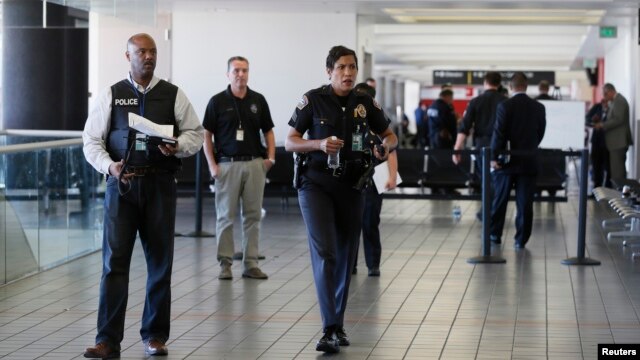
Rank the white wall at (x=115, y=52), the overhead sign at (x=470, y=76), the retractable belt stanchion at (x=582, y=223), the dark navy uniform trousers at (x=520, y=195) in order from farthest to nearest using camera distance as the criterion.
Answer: the overhead sign at (x=470, y=76), the white wall at (x=115, y=52), the dark navy uniform trousers at (x=520, y=195), the retractable belt stanchion at (x=582, y=223)

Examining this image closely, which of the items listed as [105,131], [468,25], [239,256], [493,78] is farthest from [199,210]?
[468,25]

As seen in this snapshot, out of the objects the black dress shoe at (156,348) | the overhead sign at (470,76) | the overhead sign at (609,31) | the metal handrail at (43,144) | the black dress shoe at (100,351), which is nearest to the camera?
the black dress shoe at (100,351)

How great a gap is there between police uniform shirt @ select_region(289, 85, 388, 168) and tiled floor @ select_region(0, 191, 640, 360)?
3.73ft

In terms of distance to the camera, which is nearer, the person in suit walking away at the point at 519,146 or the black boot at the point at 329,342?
the black boot at the point at 329,342

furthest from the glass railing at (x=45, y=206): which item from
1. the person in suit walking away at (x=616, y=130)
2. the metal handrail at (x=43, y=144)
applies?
the person in suit walking away at (x=616, y=130)

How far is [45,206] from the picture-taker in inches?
400

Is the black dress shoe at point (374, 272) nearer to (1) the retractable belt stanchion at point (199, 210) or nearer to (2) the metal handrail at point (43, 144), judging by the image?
(2) the metal handrail at point (43, 144)

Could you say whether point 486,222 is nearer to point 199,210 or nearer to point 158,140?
point 199,210

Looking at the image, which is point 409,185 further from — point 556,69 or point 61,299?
point 556,69

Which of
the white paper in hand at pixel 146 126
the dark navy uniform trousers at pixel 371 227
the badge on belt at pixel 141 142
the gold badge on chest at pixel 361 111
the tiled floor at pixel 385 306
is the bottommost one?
the tiled floor at pixel 385 306

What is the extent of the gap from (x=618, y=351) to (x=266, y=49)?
11830 millimetres

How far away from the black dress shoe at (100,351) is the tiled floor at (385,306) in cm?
14

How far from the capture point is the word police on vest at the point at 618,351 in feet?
21.0

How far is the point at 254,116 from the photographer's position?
9734mm
